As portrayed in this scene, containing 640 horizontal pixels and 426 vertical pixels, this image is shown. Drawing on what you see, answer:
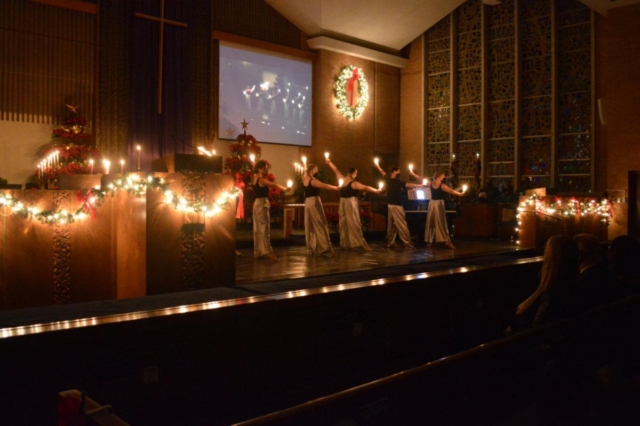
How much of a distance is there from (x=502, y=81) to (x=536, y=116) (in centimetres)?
134

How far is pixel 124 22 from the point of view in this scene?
11.9m

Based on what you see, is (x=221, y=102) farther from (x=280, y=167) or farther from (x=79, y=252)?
(x=79, y=252)

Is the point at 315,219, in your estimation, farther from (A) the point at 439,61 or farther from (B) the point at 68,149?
(A) the point at 439,61

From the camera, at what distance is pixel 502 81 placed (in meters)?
15.4

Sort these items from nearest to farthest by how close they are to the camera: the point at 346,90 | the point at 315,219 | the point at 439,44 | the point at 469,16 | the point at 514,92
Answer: the point at 315,219 → the point at 514,92 → the point at 346,90 → the point at 469,16 → the point at 439,44

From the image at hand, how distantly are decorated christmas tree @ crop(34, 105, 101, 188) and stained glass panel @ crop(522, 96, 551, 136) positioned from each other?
406 inches

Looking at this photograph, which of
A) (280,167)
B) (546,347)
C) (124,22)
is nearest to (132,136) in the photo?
(124,22)

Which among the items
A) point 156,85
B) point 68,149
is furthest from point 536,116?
point 68,149

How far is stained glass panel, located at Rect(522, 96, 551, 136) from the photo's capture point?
14.7 meters

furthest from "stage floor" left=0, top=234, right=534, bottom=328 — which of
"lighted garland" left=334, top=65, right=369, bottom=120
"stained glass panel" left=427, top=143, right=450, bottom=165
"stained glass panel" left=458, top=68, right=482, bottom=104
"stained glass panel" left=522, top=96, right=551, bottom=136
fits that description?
"stained glass panel" left=458, top=68, right=482, bottom=104

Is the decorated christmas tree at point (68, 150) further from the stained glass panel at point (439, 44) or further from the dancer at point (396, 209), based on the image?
the stained glass panel at point (439, 44)

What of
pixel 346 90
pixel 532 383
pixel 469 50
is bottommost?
pixel 532 383

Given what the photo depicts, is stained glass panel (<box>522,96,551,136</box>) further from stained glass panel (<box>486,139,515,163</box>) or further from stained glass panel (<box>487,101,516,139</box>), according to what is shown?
stained glass panel (<box>486,139,515,163</box>)

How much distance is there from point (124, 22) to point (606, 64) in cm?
1055
